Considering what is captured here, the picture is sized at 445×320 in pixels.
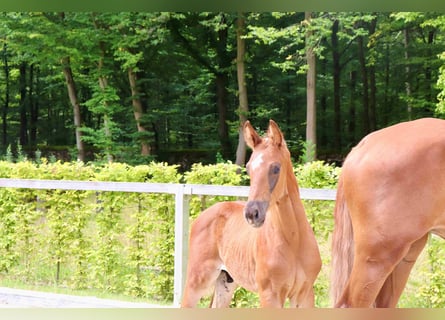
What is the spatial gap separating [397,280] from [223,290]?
136 centimetres

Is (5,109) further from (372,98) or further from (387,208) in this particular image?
(387,208)

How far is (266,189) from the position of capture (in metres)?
1.55

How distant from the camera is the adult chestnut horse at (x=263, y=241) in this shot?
1.57m

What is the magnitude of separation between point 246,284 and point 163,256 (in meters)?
1.71

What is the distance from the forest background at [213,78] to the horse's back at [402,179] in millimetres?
9056

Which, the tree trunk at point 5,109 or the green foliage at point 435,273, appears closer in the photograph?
the green foliage at point 435,273

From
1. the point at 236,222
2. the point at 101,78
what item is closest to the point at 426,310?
the point at 236,222

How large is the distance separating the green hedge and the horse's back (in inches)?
78.9

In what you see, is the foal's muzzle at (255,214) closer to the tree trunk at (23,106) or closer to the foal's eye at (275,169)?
the foal's eye at (275,169)

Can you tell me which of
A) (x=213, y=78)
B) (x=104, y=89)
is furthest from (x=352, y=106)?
(x=104, y=89)

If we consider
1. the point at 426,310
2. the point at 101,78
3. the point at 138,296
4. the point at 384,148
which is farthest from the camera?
the point at 101,78

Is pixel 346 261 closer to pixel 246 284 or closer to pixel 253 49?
pixel 246 284

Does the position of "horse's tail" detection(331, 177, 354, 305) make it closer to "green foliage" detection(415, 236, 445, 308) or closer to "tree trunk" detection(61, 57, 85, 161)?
"green foliage" detection(415, 236, 445, 308)

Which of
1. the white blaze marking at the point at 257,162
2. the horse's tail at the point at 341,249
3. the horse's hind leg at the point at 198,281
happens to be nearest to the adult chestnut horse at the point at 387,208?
the horse's tail at the point at 341,249
